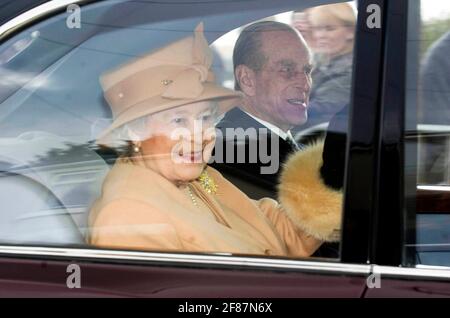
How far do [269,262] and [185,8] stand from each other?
712mm

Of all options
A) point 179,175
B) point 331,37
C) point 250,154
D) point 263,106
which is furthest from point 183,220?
point 331,37

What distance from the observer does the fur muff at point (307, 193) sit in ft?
5.96

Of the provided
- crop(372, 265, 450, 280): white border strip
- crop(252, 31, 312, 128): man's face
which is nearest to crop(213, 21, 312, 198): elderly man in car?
crop(252, 31, 312, 128): man's face

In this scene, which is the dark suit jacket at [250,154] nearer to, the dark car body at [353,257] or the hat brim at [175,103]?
the hat brim at [175,103]

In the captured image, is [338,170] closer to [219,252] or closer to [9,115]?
[219,252]

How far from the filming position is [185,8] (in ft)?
5.99

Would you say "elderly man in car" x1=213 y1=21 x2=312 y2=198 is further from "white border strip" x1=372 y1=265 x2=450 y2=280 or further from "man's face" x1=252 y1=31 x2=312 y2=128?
"white border strip" x1=372 y1=265 x2=450 y2=280

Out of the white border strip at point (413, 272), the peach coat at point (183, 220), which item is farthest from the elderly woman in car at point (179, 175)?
the white border strip at point (413, 272)

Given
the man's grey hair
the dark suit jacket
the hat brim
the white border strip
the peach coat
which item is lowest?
the white border strip

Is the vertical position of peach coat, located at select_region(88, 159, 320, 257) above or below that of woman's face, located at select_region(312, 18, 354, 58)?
below

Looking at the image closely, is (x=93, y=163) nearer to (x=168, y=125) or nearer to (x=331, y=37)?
(x=168, y=125)

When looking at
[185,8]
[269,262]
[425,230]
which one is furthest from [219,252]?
[185,8]

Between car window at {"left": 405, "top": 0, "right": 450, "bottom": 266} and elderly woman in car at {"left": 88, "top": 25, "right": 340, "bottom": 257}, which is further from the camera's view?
elderly woman in car at {"left": 88, "top": 25, "right": 340, "bottom": 257}

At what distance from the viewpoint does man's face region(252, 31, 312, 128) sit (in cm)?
187
